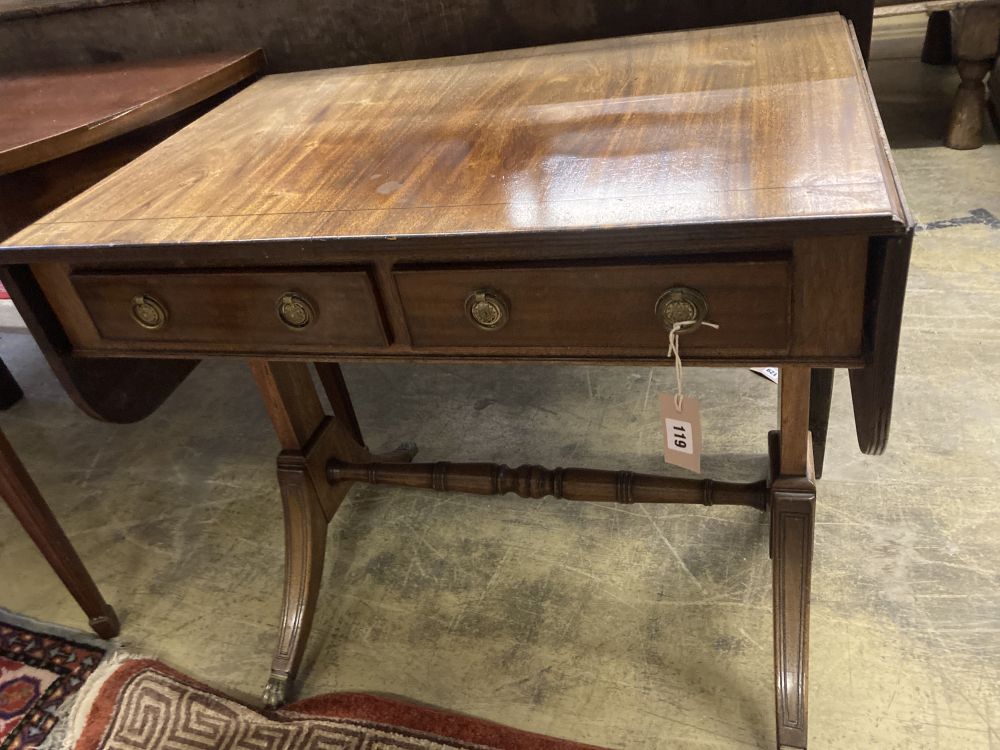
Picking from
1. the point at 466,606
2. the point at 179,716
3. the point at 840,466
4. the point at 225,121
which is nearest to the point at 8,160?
the point at 225,121

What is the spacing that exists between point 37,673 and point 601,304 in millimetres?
1391

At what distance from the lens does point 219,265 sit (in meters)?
0.96

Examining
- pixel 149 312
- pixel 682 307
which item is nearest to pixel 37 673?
pixel 149 312

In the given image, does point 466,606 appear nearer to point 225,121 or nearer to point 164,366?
point 164,366

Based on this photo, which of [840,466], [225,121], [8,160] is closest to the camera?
[8,160]

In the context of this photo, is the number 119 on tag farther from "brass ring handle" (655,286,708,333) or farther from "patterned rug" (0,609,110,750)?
"patterned rug" (0,609,110,750)

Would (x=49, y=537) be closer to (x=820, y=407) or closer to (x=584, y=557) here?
(x=584, y=557)

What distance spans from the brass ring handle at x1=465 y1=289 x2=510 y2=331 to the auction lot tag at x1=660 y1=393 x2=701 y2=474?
0.87 feet

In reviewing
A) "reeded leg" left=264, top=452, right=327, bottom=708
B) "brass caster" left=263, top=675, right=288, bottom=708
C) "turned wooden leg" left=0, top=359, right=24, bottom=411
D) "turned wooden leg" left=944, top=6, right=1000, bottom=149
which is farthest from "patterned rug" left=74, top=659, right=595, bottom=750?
"turned wooden leg" left=944, top=6, right=1000, bottom=149

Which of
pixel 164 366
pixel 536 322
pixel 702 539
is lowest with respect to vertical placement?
pixel 702 539

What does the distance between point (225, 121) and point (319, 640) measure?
3.17 ft

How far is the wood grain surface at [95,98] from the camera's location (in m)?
1.22

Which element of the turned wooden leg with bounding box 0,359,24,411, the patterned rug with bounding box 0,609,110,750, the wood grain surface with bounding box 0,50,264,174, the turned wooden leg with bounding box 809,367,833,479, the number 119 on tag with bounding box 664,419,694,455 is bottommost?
the patterned rug with bounding box 0,609,110,750

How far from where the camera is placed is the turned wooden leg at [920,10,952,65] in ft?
11.9
